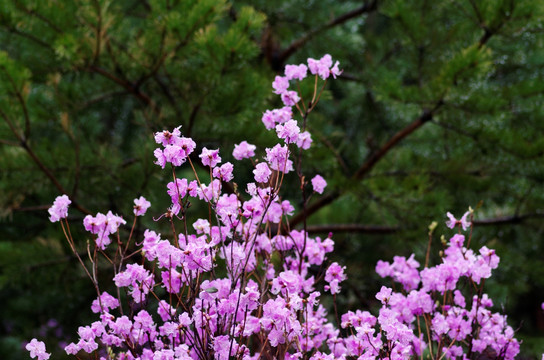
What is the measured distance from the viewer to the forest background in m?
1.87

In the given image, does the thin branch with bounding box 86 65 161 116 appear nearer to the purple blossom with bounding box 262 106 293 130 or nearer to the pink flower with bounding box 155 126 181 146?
the purple blossom with bounding box 262 106 293 130

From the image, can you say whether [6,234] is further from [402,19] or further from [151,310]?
[402,19]

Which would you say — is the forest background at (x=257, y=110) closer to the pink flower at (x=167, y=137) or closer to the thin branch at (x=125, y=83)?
the thin branch at (x=125, y=83)

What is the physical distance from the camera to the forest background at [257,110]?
1865mm

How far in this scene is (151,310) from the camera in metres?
2.93

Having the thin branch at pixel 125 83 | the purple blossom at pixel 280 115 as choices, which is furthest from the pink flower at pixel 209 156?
the thin branch at pixel 125 83

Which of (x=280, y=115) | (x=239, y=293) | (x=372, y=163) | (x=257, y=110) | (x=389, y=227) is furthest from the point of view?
(x=372, y=163)

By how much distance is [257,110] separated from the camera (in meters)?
1.90

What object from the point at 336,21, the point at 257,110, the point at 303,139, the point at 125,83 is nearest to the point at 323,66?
the point at 303,139

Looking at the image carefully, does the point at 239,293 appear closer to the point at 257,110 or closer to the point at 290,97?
the point at 290,97

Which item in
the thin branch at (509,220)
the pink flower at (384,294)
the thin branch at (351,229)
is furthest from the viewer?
the thin branch at (351,229)

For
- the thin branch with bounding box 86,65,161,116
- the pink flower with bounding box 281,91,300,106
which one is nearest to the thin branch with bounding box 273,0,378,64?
the thin branch with bounding box 86,65,161,116

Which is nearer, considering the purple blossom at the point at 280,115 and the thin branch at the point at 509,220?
the purple blossom at the point at 280,115

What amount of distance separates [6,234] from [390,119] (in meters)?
2.41
